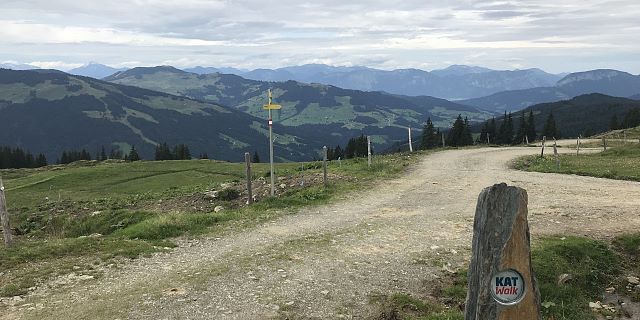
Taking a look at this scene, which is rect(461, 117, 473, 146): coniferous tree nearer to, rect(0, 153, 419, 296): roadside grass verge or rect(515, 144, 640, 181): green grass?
rect(515, 144, 640, 181): green grass

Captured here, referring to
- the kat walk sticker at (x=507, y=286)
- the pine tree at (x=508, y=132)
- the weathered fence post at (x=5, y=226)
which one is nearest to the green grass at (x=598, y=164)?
the kat walk sticker at (x=507, y=286)

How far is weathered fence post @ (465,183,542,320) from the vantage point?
6145 millimetres

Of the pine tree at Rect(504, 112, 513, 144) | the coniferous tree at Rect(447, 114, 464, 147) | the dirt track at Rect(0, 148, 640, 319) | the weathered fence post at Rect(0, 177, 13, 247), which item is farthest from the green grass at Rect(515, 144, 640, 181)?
the pine tree at Rect(504, 112, 513, 144)

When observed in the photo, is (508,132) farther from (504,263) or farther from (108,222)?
(504,263)

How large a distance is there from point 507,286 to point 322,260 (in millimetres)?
7764

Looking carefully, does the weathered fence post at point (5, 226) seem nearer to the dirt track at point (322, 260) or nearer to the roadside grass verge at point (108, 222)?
the roadside grass verge at point (108, 222)

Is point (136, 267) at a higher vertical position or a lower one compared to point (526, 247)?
lower

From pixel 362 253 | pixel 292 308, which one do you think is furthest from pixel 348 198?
pixel 292 308

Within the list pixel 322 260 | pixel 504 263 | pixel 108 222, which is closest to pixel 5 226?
pixel 108 222

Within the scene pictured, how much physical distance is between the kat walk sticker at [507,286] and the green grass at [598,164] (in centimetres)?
2486

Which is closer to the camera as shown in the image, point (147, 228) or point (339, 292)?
point (339, 292)

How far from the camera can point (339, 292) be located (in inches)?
442

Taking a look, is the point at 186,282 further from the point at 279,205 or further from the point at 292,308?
the point at 279,205

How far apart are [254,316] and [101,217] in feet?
56.6
